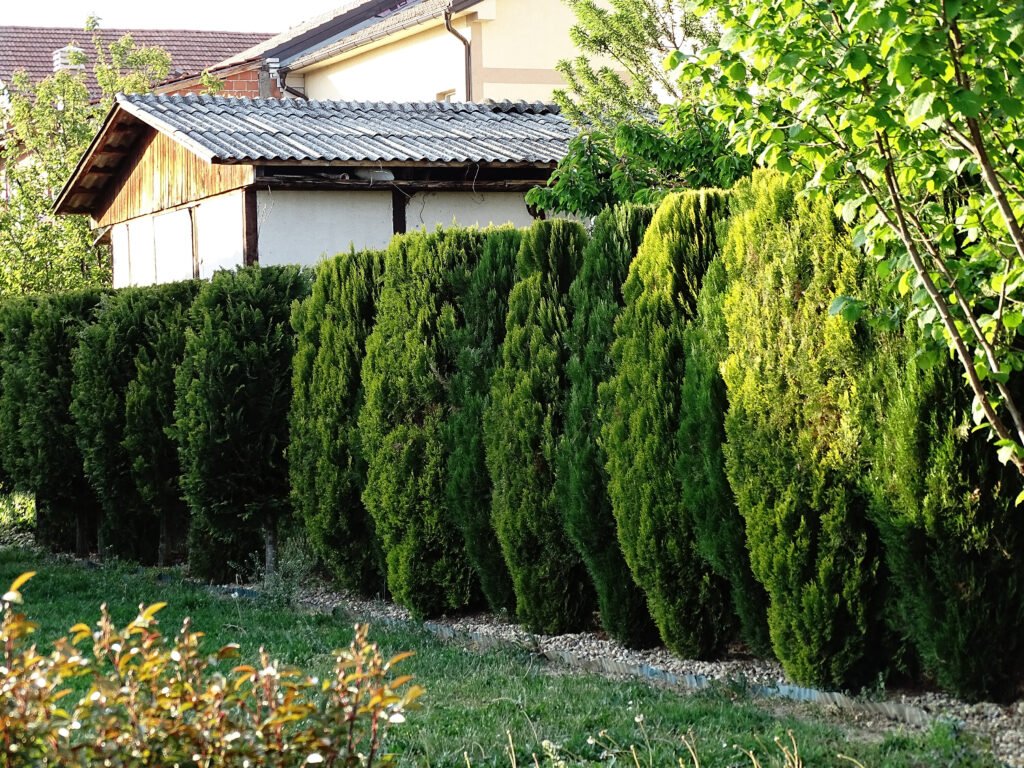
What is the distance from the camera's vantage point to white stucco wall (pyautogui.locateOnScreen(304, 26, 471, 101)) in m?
27.1

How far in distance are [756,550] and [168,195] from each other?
15.0 m

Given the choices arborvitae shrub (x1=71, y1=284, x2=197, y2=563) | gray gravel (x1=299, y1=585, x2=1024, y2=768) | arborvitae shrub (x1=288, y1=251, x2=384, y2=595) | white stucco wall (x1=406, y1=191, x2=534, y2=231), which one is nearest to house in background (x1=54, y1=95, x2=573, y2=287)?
white stucco wall (x1=406, y1=191, x2=534, y2=231)

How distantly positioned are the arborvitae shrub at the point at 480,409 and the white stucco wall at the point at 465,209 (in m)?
8.85

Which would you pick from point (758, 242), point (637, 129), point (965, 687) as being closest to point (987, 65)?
point (758, 242)

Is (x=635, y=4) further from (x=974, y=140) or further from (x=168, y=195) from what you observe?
(x=974, y=140)

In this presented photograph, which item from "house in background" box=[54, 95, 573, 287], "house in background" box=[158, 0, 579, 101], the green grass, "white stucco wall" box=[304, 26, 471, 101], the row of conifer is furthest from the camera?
"white stucco wall" box=[304, 26, 471, 101]

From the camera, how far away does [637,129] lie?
10570 millimetres

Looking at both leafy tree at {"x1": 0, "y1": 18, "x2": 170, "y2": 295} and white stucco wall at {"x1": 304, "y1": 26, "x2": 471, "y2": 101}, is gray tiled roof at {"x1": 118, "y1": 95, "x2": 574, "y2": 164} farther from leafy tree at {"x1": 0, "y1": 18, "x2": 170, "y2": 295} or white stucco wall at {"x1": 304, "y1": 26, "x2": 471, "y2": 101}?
white stucco wall at {"x1": 304, "y1": 26, "x2": 471, "y2": 101}

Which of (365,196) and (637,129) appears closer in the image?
(637,129)

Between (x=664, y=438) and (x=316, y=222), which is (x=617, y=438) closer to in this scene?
(x=664, y=438)

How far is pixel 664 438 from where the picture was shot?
589cm

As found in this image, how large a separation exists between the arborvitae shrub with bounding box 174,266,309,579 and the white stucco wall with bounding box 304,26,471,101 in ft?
61.1

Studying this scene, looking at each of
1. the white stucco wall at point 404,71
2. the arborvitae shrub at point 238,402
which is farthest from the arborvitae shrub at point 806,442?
the white stucco wall at point 404,71

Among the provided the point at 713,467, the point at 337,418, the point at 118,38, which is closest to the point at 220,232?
the point at 337,418
